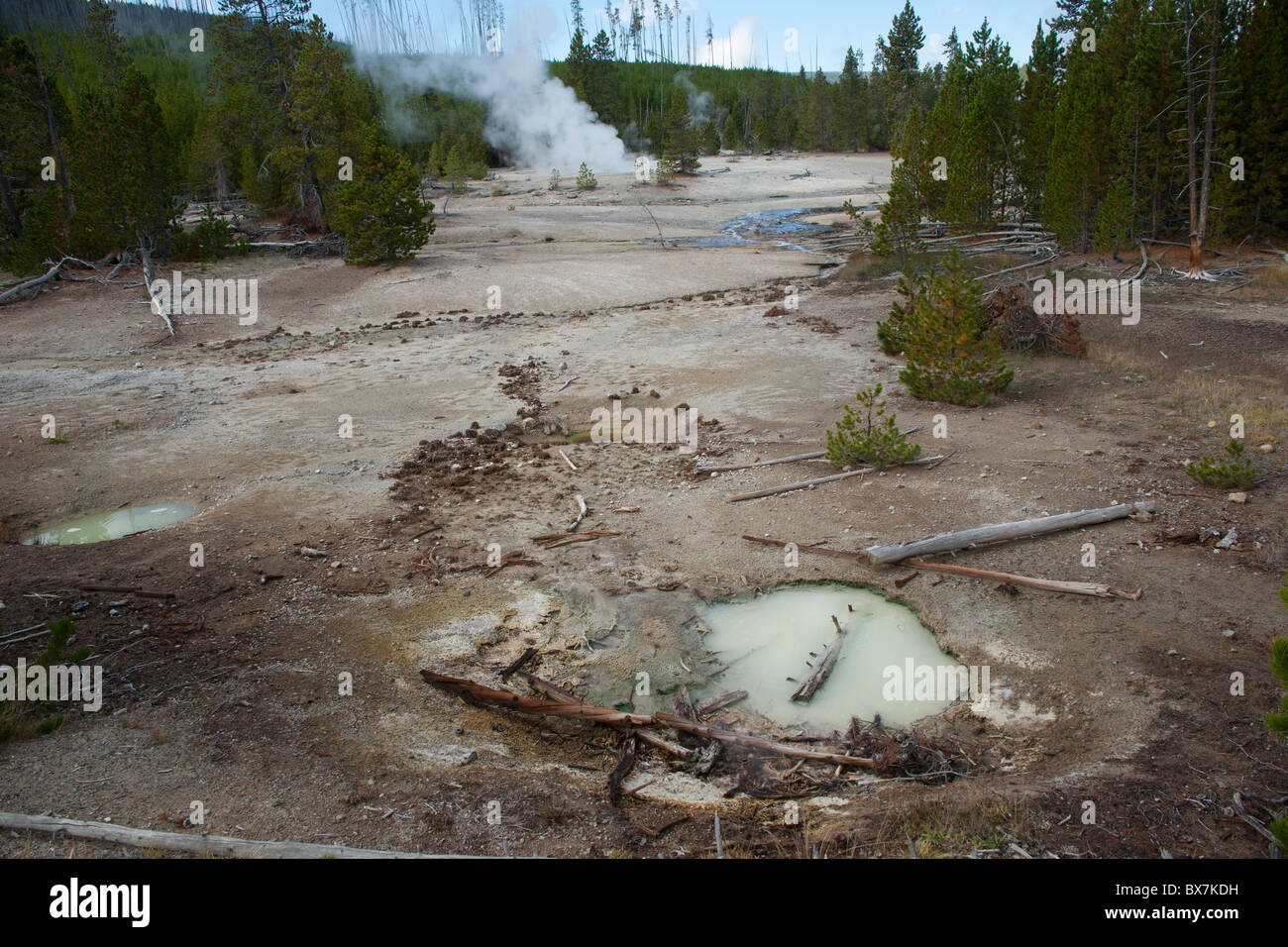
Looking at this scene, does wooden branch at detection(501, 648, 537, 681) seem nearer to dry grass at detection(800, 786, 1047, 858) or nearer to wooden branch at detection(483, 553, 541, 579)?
wooden branch at detection(483, 553, 541, 579)

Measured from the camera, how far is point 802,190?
166ft

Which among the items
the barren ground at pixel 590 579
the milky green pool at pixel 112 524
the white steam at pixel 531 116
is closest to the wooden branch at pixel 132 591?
the barren ground at pixel 590 579

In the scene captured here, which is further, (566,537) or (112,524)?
(112,524)

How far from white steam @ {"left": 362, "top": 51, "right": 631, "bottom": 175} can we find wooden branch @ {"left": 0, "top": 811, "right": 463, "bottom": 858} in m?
65.9

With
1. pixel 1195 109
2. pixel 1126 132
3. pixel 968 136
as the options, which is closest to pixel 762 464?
pixel 968 136

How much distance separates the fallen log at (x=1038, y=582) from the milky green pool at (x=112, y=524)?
869 cm

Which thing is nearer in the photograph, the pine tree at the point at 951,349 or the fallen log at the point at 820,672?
the fallen log at the point at 820,672

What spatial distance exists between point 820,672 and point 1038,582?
93.8 inches

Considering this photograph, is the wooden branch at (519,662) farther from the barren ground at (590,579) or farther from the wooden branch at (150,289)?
the wooden branch at (150,289)

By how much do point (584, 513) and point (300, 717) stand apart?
448cm

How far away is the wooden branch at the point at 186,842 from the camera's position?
4402mm

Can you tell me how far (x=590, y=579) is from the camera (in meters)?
8.42

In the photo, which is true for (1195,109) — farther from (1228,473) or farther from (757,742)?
(757,742)

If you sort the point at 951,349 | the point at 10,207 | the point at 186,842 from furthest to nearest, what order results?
the point at 10,207
the point at 951,349
the point at 186,842
